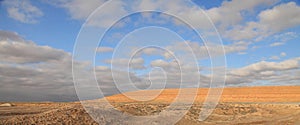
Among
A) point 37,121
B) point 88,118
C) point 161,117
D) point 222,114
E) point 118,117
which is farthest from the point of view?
point 222,114

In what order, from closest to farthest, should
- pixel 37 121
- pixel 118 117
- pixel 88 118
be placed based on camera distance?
pixel 37 121 < pixel 88 118 < pixel 118 117

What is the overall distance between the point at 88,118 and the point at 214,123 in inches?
433

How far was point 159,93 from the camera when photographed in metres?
108

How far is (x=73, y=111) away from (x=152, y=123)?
659 centimetres

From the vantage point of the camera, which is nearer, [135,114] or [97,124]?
[97,124]

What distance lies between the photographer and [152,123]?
24391 mm

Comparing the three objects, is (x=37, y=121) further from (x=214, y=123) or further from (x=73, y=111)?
(x=214, y=123)

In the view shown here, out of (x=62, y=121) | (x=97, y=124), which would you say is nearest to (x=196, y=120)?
(x=97, y=124)

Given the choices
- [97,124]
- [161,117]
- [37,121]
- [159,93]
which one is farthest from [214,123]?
[159,93]

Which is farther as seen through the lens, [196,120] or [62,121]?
[196,120]

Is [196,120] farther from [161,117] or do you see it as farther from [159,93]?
[159,93]

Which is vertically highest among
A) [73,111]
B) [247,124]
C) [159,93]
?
[159,93]

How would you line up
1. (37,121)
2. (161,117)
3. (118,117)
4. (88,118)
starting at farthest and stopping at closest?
(161,117) → (118,117) → (88,118) → (37,121)

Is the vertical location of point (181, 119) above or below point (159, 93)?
below
